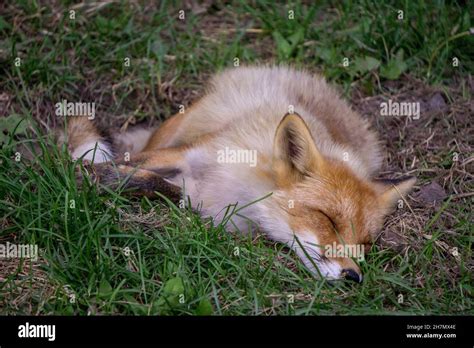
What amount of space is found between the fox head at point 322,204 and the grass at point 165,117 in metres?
0.11

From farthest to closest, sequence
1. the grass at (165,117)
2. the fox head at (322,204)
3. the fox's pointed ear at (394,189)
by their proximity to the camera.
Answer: the fox's pointed ear at (394,189) → the fox head at (322,204) → the grass at (165,117)

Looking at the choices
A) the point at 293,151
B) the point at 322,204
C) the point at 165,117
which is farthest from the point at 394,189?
the point at 165,117

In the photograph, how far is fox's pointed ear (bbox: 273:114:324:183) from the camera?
12.1 ft

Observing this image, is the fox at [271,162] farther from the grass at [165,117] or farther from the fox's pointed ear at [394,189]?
the grass at [165,117]

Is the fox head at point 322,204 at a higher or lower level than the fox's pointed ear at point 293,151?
lower

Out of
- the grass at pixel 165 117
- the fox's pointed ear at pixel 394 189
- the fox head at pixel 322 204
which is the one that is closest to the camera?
the grass at pixel 165 117

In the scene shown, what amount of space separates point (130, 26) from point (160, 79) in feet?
1.78

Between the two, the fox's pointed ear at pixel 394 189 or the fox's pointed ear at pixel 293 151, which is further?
the fox's pointed ear at pixel 394 189

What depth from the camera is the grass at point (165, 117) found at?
3418 mm

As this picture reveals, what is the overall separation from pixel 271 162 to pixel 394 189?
74 cm

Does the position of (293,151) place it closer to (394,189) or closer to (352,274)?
(394,189)

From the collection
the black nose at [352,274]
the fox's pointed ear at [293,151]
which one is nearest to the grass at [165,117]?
the black nose at [352,274]

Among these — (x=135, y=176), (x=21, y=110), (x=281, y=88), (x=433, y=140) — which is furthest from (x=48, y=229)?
(x=433, y=140)

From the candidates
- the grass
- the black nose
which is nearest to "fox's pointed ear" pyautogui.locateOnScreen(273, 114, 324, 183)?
the grass
